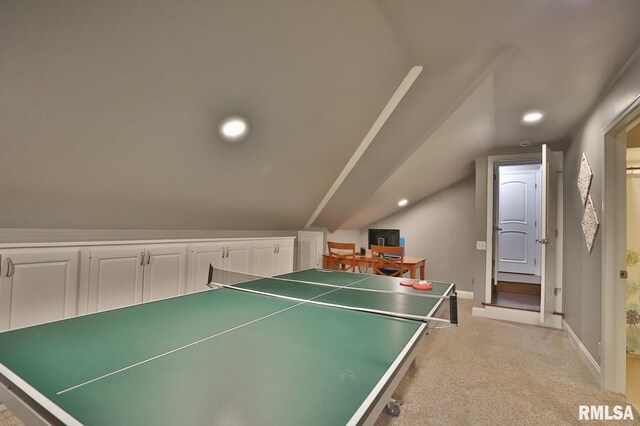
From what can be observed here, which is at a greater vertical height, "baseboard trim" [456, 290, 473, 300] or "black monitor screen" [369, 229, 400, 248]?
"black monitor screen" [369, 229, 400, 248]

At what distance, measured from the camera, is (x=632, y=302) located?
278cm

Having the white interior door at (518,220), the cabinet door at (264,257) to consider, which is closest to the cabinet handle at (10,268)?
the cabinet door at (264,257)

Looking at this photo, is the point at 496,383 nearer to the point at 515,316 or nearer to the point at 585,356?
the point at 585,356

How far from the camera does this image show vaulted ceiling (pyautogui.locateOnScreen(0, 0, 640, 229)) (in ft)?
5.03

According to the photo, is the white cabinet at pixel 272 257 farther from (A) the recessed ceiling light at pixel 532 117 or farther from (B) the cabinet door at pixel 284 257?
(A) the recessed ceiling light at pixel 532 117

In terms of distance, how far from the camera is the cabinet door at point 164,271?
264 cm

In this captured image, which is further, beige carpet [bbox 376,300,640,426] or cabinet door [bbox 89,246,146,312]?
cabinet door [bbox 89,246,146,312]

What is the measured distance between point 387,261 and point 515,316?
70.5 inches

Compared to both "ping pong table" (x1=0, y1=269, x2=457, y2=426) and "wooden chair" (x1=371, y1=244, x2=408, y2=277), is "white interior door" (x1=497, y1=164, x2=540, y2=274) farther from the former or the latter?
"ping pong table" (x1=0, y1=269, x2=457, y2=426)

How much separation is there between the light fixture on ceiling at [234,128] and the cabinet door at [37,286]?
1356mm

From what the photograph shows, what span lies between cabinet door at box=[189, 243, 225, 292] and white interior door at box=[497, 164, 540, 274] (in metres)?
4.76

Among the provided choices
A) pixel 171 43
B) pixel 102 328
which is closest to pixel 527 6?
pixel 171 43

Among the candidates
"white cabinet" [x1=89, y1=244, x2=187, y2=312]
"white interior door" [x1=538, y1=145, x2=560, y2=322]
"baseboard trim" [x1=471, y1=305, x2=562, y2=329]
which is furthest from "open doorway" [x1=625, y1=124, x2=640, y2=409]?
"white cabinet" [x1=89, y1=244, x2=187, y2=312]

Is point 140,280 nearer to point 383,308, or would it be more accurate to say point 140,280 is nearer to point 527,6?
point 383,308
